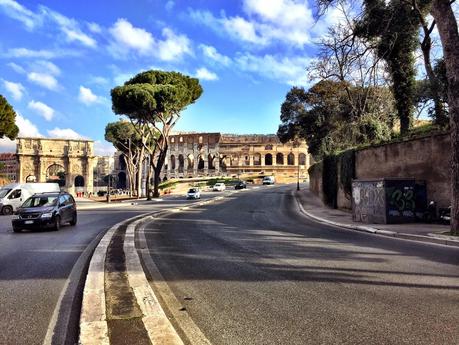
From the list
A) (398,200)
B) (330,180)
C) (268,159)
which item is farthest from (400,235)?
(268,159)

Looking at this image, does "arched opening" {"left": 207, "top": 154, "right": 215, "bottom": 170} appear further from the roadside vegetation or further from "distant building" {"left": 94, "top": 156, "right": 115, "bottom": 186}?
the roadside vegetation

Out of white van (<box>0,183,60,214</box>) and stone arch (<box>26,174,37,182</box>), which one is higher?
stone arch (<box>26,174,37,182</box>)

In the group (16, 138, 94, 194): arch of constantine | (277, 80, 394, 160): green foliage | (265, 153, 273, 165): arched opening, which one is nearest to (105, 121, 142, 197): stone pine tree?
(16, 138, 94, 194): arch of constantine

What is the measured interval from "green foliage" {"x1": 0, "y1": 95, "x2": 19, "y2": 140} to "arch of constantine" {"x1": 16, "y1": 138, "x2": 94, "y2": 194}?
36093mm

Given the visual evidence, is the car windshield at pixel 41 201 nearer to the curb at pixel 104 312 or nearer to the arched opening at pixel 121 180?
the curb at pixel 104 312

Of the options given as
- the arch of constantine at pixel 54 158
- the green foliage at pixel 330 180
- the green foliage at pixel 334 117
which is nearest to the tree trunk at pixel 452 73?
the green foliage at pixel 334 117

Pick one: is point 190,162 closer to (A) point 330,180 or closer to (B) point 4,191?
(B) point 4,191

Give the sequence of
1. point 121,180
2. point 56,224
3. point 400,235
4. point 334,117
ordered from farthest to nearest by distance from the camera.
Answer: point 121,180 → point 334,117 → point 56,224 → point 400,235

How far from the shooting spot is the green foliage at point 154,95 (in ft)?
150

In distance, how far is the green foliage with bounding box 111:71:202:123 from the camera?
45.8 metres

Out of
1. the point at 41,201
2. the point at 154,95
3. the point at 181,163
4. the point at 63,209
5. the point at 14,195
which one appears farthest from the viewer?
the point at 181,163

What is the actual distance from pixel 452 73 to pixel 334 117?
30034 mm

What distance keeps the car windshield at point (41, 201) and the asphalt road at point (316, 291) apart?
7201mm

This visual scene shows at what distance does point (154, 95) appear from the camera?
46.2m
